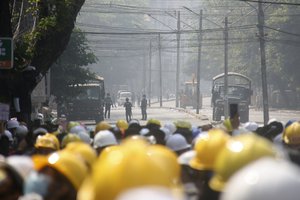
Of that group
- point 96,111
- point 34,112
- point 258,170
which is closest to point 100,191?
point 258,170

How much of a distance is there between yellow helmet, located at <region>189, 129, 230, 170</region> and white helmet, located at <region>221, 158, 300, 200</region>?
115 inches

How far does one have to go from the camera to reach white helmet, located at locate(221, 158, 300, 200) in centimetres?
312

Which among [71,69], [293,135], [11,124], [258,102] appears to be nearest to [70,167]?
[293,135]

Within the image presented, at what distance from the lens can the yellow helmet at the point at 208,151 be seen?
20.6 ft

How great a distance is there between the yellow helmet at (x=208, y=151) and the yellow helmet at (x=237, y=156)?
1464mm

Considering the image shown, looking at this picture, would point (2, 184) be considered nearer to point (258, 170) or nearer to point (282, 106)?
point (258, 170)

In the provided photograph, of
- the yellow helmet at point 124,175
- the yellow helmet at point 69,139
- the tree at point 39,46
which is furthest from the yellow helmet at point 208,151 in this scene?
the tree at point 39,46

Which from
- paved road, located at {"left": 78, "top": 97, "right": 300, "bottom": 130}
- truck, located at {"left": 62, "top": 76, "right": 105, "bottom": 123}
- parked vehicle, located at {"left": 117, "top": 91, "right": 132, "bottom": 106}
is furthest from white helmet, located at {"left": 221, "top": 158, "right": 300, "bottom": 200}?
parked vehicle, located at {"left": 117, "top": 91, "right": 132, "bottom": 106}

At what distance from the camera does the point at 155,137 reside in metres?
9.34

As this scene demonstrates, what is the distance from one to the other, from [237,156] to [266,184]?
135 centimetres

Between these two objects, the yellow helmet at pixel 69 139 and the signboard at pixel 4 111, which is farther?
the signboard at pixel 4 111

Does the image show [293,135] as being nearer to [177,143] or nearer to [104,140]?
[177,143]

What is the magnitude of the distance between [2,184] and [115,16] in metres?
90.8

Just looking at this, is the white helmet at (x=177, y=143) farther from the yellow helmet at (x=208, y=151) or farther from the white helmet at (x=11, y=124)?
the white helmet at (x=11, y=124)
